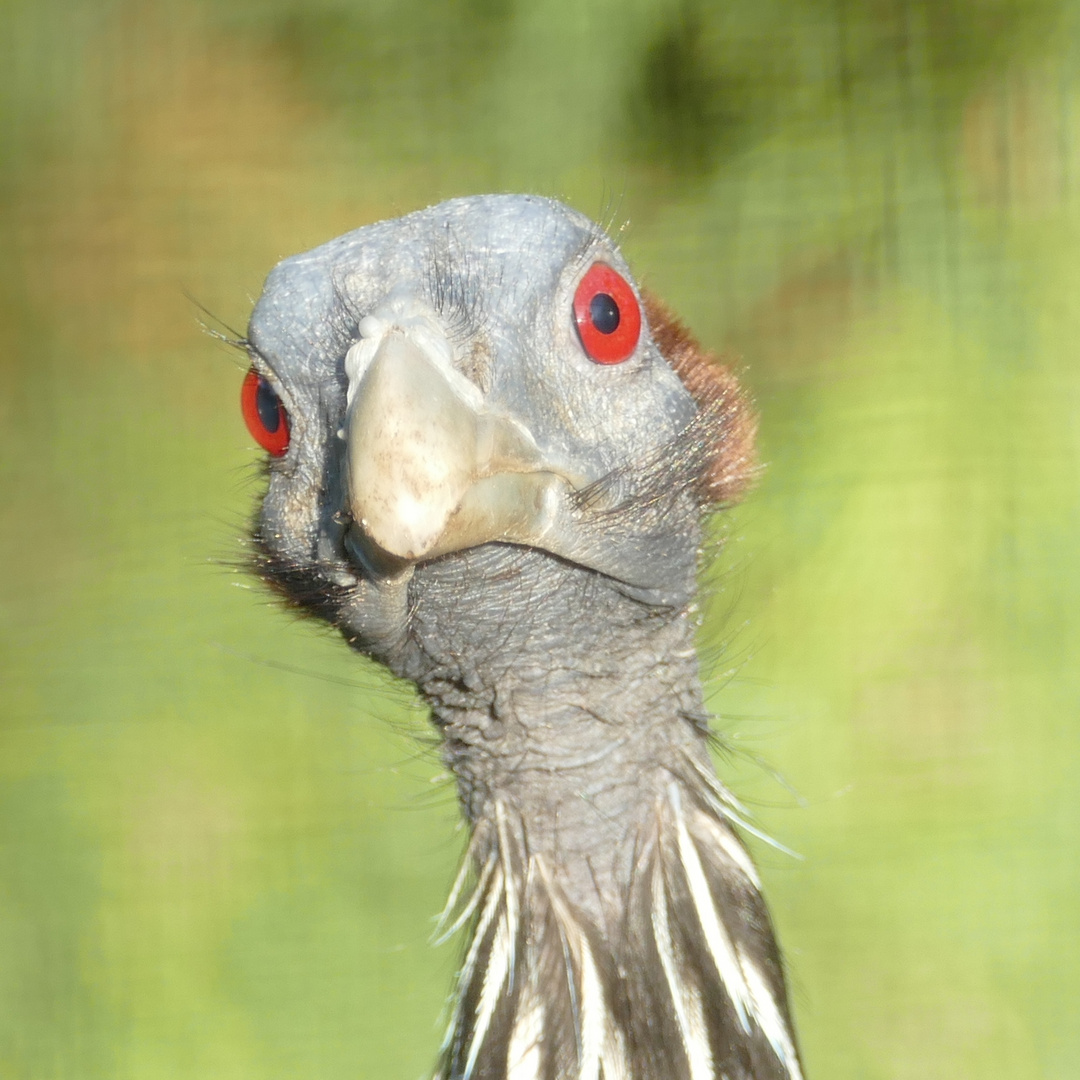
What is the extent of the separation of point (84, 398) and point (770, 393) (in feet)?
4.96

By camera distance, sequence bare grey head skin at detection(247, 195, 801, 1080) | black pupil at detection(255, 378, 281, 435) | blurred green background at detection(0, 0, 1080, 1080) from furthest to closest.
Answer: blurred green background at detection(0, 0, 1080, 1080) < black pupil at detection(255, 378, 281, 435) < bare grey head skin at detection(247, 195, 801, 1080)

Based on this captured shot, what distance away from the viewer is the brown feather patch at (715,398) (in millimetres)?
1205

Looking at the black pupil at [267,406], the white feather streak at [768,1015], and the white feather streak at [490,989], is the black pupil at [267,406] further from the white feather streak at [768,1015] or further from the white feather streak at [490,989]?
the white feather streak at [768,1015]

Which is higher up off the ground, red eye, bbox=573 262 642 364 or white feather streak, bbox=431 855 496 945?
red eye, bbox=573 262 642 364

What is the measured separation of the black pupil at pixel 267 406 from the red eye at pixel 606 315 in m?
0.28

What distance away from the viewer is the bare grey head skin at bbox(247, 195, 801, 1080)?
1012 mm

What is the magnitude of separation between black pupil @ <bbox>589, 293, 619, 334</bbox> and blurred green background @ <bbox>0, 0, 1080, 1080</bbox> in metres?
1.35

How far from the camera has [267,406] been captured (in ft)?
3.72

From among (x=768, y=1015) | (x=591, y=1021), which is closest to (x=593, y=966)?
(x=591, y=1021)

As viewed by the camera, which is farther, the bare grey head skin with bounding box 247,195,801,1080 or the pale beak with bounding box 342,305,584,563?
the bare grey head skin with bounding box 247,195,801,1080

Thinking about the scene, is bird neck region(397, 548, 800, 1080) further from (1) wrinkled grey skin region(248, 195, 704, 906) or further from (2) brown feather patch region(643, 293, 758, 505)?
(2) brown feather patch region(643, 293, 758, 505)

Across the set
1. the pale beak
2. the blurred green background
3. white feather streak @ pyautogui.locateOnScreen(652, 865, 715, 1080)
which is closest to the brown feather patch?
the pale beak

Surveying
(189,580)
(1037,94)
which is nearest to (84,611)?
(189,580)

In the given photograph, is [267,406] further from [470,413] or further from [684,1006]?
[684,1006]
